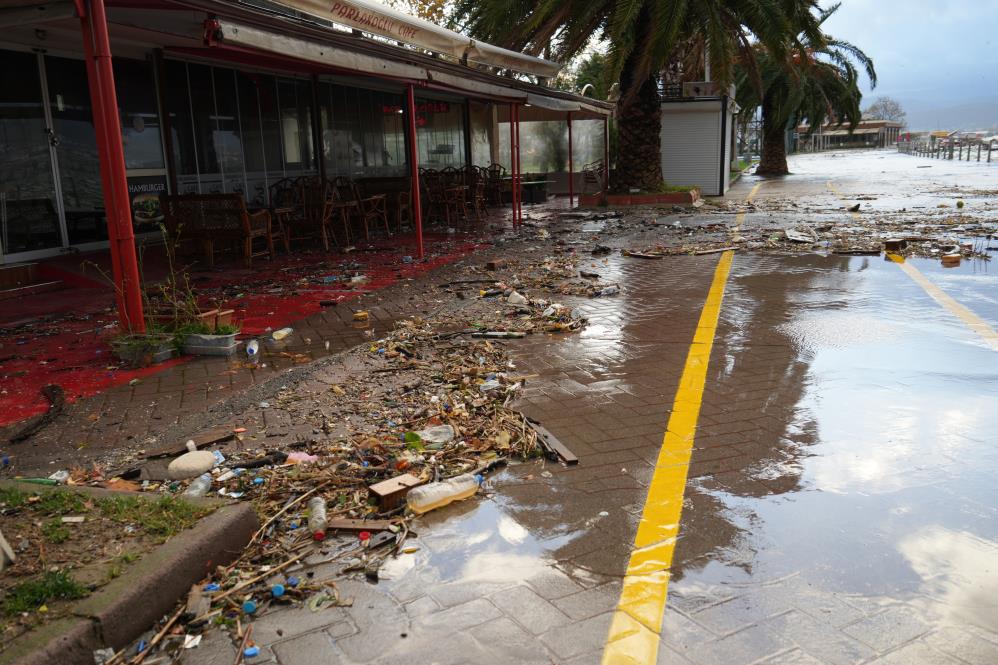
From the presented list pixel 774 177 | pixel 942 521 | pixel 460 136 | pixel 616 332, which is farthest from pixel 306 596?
pixel 774 177

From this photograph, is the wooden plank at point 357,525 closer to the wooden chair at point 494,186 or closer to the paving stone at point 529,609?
the paving stone at point 529,609

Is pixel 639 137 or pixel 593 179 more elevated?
pixel 639 137

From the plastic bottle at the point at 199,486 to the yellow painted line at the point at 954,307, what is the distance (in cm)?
575

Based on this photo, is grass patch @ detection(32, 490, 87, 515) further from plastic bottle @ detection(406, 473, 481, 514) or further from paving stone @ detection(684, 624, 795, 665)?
paving stone @ detection(684, 624, 795, 665)

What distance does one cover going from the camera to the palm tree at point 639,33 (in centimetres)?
1659

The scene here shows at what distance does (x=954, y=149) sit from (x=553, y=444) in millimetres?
56846

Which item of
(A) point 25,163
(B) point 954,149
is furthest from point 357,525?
(B) point 954,149

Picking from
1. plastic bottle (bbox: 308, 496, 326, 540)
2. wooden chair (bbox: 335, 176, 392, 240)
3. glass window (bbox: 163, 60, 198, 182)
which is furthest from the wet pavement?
glass window (bbox: 163, 60, 198, 182)

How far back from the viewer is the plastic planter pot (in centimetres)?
632

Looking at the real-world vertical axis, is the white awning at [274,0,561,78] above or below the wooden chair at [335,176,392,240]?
above

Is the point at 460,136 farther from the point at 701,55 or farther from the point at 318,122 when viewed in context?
the point at 701,55

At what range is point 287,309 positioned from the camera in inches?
322

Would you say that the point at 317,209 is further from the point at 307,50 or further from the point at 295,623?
the point at 295,623

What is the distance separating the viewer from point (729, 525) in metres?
3.47
